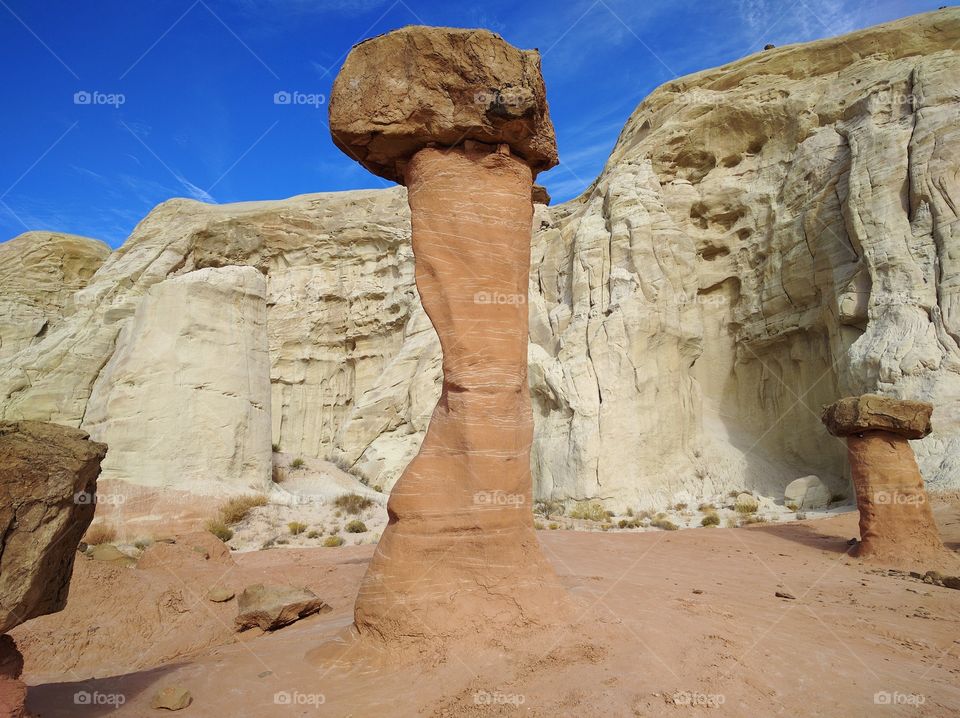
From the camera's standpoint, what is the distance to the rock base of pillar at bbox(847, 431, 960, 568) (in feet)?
26.7

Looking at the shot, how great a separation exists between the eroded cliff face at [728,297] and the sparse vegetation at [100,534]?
7.75ft

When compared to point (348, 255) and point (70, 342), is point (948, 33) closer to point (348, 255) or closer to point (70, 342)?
point (348, 255)

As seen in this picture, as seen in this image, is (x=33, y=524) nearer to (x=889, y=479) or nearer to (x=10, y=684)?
(x=10, y=684)

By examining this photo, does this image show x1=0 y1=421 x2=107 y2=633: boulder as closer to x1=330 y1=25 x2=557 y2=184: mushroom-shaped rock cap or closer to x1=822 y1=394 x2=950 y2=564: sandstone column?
x1=330 y1=25 x2=557 y2=184: mushroom-shaped rock cap

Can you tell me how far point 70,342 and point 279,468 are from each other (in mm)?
8934

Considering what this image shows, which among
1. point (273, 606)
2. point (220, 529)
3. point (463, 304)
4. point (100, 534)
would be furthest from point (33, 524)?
point (100, 534)

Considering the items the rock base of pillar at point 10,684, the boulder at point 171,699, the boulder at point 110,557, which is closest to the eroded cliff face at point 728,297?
the boulder at point 110,557

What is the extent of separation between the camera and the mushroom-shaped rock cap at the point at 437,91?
16.6 ft

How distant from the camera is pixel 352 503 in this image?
14203mm

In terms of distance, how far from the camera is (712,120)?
20.2m

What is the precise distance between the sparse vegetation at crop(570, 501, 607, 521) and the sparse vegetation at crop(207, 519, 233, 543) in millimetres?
8433

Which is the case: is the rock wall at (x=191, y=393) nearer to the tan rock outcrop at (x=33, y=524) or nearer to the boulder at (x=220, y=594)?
the boulder at (x=220, y=594)

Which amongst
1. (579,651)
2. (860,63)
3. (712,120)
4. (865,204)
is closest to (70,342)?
(579,651)

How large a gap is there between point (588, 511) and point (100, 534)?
11.1 meters
